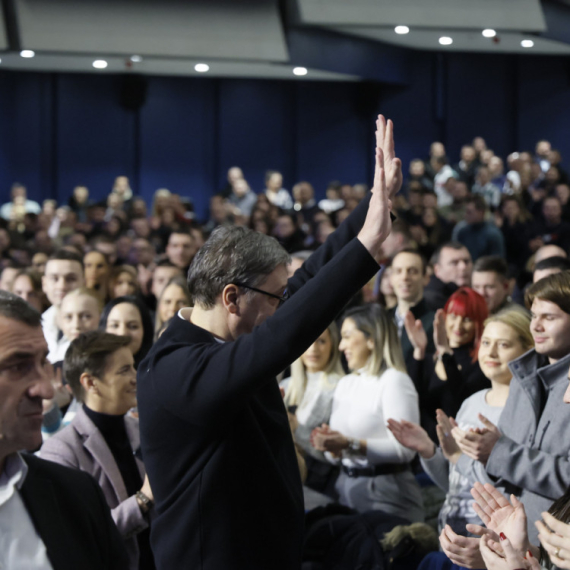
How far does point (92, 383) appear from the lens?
114 inches

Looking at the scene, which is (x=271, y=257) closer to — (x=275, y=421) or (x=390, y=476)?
(x=275, y=421)

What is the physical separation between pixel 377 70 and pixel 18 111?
5.84 meters

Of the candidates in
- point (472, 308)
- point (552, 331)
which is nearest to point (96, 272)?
point (472, 308)

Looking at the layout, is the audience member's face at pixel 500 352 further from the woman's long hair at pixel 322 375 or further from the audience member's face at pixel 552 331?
the woman's long hair at pixel 322 375

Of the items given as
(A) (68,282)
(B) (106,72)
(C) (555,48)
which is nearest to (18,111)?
(B) (106,72)

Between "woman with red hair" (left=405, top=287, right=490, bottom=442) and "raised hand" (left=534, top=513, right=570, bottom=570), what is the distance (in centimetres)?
190

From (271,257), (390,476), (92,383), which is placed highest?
(271,257)

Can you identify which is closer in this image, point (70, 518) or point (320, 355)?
point (70, 518)

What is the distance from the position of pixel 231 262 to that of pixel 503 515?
2.79 ft

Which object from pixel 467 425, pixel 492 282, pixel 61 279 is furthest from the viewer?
pixel 61 279

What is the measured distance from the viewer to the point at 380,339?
3725 millimetres

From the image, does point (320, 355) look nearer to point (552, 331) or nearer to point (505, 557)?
point (552, 331)

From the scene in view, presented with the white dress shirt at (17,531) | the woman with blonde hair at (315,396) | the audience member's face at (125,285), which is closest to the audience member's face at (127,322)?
the woman with blonde hair at (315,396)

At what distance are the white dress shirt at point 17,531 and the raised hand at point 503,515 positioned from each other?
3.28 ft
